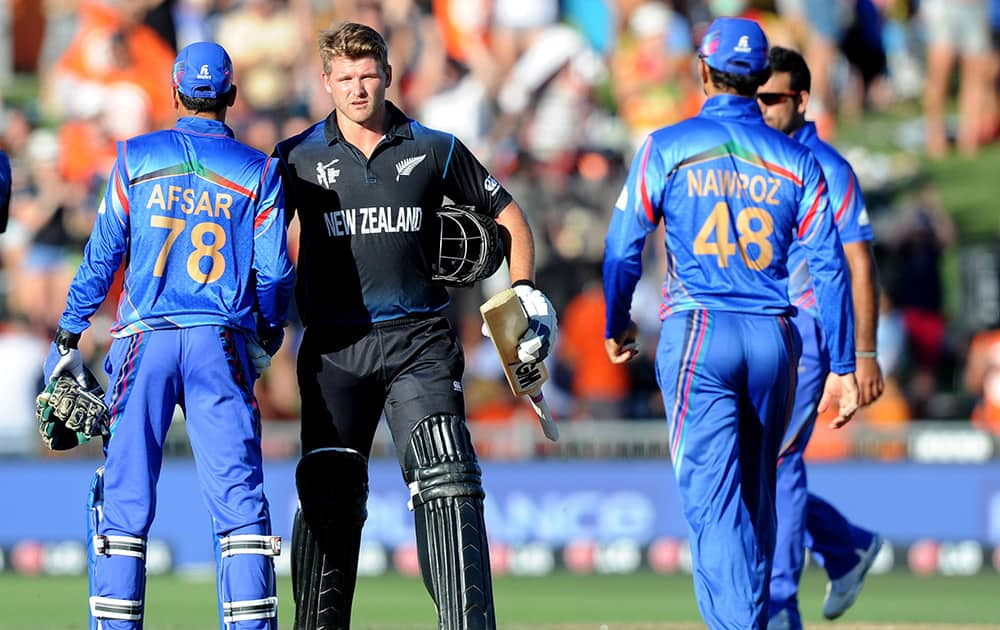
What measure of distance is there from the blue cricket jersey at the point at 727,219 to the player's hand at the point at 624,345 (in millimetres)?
64

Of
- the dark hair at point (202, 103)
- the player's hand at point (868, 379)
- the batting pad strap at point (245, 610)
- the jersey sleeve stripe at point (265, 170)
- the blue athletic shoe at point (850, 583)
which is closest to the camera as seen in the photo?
the batting pad strap at point (245, 610)

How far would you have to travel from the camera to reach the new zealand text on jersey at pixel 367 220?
23.6 feet

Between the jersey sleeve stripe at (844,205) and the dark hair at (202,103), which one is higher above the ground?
the dark hair at (202,103)

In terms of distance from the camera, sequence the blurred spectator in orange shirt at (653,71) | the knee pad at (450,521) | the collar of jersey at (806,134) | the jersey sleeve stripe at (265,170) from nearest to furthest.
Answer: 1. the knee pad at (450,521)
2. the jersey sleeve stripe at (265,170)
3. the collar of jersey at (806,134)
4. the blurred spectator in orange shirt at (653,71)

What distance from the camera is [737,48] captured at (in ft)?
24.3

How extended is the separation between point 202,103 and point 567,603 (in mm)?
6300

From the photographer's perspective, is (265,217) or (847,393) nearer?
(265,217)

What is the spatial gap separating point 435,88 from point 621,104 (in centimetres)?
193

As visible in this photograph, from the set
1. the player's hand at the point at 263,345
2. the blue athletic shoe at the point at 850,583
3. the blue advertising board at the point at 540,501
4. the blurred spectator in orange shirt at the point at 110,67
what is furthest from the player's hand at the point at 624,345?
the blurred spectator in orange shirt at the point at 110,67

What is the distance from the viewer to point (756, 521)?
727 centimetres

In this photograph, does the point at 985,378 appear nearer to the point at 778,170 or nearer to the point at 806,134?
the point at 806,134

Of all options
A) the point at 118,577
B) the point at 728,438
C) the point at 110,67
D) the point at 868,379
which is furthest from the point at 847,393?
the point at 110,67

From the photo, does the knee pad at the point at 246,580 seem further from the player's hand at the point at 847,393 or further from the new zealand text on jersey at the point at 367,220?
the player's hand at the point at 847,393

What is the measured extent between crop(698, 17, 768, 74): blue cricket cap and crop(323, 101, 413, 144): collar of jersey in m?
1.31
